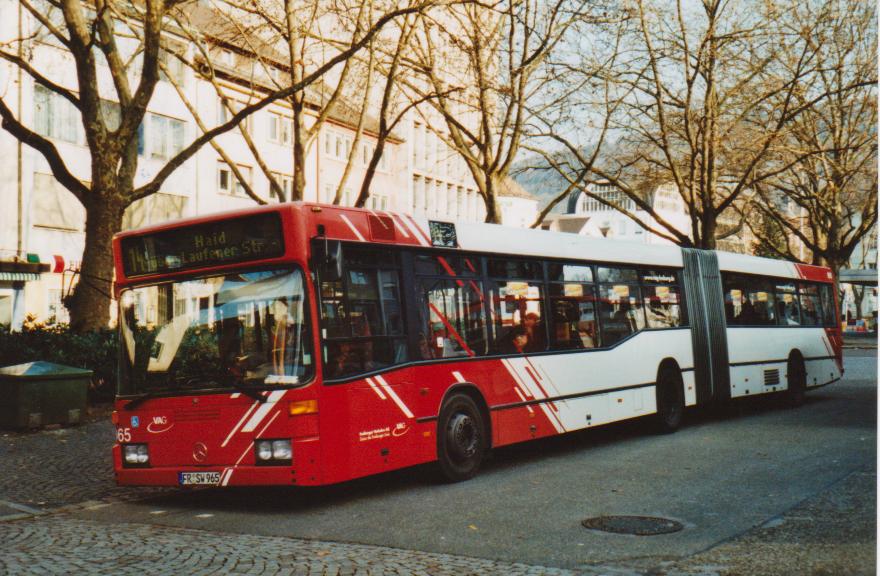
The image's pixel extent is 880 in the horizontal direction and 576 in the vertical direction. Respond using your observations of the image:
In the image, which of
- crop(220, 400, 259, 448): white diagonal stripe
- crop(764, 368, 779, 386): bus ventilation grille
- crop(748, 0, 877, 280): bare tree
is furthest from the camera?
crop(748, 0, 877, 280): bare tree

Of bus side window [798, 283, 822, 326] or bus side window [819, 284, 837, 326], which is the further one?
bus side window [819, 284, 837, 326]

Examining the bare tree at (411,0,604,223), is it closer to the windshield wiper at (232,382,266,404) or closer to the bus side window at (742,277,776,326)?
the bus side window at (742,277,776,326)

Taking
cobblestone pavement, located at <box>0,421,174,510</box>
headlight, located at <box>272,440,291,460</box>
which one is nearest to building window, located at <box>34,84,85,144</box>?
cobblestone pavement, located at <box>0,421,174,510</box>

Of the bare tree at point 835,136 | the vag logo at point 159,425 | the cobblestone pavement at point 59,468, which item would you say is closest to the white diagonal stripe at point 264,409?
the vag logo at point 159,425

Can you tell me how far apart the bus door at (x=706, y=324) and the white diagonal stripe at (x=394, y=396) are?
7396 mm

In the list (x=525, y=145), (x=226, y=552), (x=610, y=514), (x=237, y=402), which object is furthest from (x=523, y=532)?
(x=525, y=145)

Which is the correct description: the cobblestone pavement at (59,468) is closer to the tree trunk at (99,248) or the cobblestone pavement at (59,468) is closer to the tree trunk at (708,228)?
the tree trunk at (99,248)

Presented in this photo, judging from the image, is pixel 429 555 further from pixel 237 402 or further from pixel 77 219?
pixel 77 219

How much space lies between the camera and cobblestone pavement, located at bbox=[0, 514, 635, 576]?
6945mm

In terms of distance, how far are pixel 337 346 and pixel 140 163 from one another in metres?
32.1

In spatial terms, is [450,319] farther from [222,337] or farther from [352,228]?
[222,337]

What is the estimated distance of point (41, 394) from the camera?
15.5 m

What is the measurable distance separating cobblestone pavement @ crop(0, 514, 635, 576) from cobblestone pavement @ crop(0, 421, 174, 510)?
1727mm

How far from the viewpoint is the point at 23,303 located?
1407 inches
